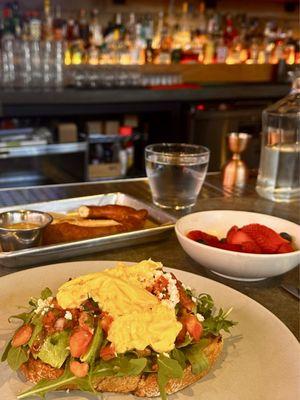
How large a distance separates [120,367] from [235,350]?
0.18 m

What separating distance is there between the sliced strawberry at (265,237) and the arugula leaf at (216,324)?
248mm

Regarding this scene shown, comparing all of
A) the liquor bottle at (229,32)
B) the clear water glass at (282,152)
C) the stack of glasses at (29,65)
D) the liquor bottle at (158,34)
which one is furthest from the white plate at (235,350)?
the liquor bottle at (229,32)

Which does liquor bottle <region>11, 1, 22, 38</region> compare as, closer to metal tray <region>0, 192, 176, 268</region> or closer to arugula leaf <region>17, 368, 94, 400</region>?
metal tray <region>0, 192, 176, 268</region>

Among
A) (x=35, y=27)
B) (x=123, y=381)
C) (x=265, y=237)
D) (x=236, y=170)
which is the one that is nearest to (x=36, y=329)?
(x=123, y=381)

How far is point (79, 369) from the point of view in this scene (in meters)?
0.57

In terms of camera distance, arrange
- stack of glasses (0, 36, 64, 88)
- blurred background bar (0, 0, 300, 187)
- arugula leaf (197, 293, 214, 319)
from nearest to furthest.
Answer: arugula leaf (197, 293, 214, 319) → blurred background bar (0, 0, 300, 187) → stack of glasses (0, 36, 64, 88)

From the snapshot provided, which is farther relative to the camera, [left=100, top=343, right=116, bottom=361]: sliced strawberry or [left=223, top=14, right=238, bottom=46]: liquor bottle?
[left=223, top=14, right=238, bottom=46]: liquor bottle

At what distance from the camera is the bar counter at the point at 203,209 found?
84 cm

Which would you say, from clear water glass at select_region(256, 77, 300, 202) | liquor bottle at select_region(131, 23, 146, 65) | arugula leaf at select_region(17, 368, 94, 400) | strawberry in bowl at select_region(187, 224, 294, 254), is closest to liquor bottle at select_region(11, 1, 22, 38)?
liquor bottle at select_region(131, 23, 146, 65)

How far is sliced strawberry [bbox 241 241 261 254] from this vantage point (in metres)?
0.89

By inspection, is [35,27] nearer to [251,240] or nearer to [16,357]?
[251,240]

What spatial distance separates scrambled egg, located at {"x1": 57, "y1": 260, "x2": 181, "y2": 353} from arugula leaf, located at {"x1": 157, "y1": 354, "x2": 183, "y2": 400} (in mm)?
15

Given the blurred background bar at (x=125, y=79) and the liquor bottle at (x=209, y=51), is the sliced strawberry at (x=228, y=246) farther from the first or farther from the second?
the liquor bottle at (x=209, y=51)

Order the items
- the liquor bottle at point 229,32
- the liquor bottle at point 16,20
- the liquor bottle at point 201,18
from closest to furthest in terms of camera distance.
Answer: the liquor bottle at point 16,20 → the liquor bottle at point 201,18 → the liquor bottle at point 229,32
